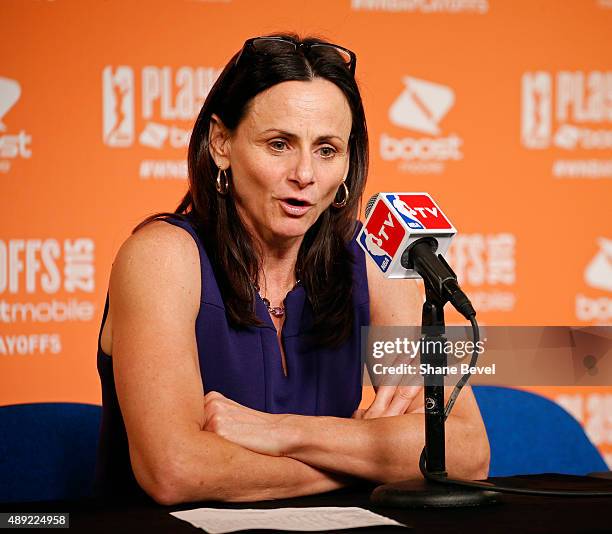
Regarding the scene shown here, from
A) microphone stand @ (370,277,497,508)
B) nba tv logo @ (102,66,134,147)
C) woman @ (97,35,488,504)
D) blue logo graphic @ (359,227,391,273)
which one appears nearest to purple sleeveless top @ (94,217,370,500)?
woman @ (97,35,488,504)

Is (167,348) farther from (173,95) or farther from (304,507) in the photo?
(173,95)

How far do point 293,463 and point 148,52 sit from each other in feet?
7.29

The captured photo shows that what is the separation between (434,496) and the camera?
1.60m

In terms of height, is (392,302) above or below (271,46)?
below

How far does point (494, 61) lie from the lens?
13.0 ft

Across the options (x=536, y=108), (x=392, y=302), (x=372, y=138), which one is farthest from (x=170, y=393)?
(x=536, y=108)

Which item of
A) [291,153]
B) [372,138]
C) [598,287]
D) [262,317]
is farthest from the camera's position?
[598,287]

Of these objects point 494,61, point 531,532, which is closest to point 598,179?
point 494,61

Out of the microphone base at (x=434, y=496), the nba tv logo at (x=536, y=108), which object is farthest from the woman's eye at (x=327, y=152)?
the nba tv logo at (x=536, y=108)

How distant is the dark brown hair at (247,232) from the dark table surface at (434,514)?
602 mm

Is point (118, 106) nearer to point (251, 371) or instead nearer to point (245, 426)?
point (251, 371)

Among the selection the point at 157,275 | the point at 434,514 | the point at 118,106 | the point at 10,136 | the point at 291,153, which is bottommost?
the point at 434,514

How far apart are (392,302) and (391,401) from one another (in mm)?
326

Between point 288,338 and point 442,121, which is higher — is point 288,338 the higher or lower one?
the lower one
